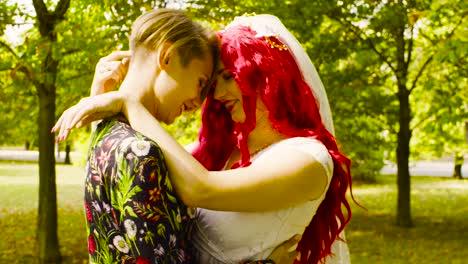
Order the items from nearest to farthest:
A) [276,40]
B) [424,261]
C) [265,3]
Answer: [276,40] → [265,3] → [424,261]

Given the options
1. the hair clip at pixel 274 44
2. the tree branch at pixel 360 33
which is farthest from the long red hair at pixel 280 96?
the tree branch at pixel 360 33

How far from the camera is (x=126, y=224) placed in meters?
1.93

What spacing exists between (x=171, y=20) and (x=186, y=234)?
777 mm

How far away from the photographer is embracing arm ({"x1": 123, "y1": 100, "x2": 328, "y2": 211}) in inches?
80.2

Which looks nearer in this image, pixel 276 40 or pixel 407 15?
pixel 276 40

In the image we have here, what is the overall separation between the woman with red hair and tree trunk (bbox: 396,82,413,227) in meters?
11.3

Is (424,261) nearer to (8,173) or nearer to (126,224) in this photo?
(126,224)

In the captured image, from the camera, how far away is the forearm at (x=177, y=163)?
203cm

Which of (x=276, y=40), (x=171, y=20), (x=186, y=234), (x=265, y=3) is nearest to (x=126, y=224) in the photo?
(x=186, y=234)

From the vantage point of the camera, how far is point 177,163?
2027 millimetres

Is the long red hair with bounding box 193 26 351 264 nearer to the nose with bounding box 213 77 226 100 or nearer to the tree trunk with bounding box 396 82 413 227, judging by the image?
the nose with bounding box 213 77 226 100

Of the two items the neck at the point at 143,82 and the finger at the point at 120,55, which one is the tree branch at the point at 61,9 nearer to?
the finger at the point at 120,55

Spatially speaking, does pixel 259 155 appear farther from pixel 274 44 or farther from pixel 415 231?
pixel 415 231

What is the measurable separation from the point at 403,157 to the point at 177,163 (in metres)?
12.8
